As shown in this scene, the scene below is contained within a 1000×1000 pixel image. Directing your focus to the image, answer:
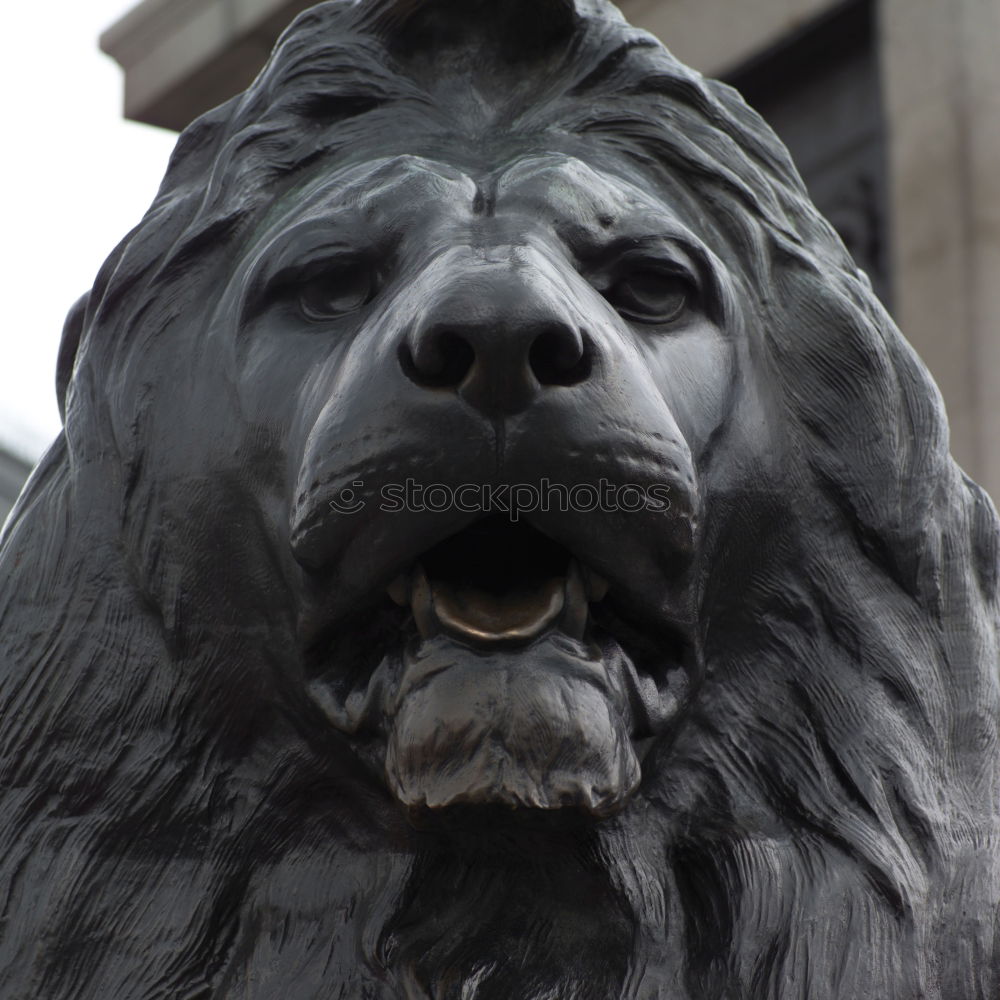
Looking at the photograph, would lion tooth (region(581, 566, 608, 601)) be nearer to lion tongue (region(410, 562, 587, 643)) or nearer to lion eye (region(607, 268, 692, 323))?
lion tongue (region(410, 562, 587, 643))

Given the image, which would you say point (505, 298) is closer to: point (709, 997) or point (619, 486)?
point (619, 486)

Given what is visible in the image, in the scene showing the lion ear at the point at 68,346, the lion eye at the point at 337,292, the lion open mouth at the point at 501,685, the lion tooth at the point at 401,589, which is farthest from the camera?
the lion ear at the point at 68,346

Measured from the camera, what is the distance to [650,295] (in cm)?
214

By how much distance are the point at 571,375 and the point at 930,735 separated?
25.7 inches

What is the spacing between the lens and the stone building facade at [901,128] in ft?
17.3

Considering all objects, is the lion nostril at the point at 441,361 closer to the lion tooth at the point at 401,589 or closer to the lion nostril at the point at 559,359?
the lion nostril at the point at 559,359

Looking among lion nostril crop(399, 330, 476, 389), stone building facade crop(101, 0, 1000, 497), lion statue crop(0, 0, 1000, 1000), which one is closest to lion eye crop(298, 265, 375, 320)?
lion statue crop(0, 0, 1000, 1000)

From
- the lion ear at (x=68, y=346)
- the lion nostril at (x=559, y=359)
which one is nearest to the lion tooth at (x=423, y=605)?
the lion nostril at (x=559, y=359)

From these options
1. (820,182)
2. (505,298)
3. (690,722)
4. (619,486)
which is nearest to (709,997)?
(690,722)

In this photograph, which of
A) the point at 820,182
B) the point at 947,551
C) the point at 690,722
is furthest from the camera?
the point at 820,182

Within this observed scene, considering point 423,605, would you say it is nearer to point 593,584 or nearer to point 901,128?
point 593,584

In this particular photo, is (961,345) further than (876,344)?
Yes

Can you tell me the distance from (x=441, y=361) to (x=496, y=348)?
59 millimetres

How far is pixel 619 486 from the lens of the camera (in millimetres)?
1858
